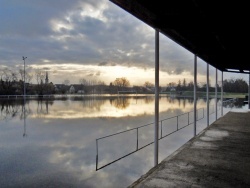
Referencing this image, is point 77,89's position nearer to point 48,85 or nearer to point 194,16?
point 48,85

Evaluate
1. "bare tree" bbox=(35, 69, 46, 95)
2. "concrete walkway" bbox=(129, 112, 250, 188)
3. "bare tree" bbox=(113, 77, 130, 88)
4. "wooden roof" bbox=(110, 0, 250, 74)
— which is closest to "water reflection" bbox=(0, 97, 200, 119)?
"concrete walkway" bbox=(129, 112, 250, 188)

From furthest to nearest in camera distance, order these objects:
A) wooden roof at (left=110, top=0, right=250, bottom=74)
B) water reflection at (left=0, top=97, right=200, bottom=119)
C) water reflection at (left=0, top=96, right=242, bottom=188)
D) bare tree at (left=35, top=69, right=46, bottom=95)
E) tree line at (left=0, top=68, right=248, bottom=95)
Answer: bare tree at (left=35, top=69, right=46, bottom=95)
tree line at (left=0, top=68, right=248, bottom=95)
water reflection at (left=0, top=97, right=200, bottom=119)
water reflection at (left=0, top=96, right=242, bottom=188)
wooden roof at (left=110, top=0, right=250, bottom=74)

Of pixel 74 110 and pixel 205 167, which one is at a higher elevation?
pixel 205 167

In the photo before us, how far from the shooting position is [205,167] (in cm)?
405

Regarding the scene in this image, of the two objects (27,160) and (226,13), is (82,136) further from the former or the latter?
(226,13)

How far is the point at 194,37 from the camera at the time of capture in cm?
551

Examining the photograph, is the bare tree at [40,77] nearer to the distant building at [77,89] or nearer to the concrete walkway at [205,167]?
the distant building at [77,89]

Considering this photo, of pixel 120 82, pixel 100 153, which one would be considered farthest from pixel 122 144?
pixel 120 82

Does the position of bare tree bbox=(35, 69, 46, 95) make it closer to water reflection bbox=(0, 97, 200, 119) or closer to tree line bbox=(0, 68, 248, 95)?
tree line bbox=(0, 68, 248, 95)

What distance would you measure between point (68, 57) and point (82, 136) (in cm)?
3598

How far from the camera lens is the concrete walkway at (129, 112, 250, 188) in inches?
132

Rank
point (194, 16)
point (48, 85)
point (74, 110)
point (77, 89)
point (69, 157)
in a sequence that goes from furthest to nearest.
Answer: point (77, 89)
point (48, 85)
point (74, 110)
point (69, 157)
point (194, 16)

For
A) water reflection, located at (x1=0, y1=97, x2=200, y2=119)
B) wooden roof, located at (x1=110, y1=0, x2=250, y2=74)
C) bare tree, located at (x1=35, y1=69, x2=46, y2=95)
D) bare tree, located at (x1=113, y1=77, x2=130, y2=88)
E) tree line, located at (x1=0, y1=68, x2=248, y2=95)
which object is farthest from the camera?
bare tree, located at (x1=113, y1=77, x2=130, y2=88)

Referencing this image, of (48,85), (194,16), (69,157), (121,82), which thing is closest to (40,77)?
(48,85)
